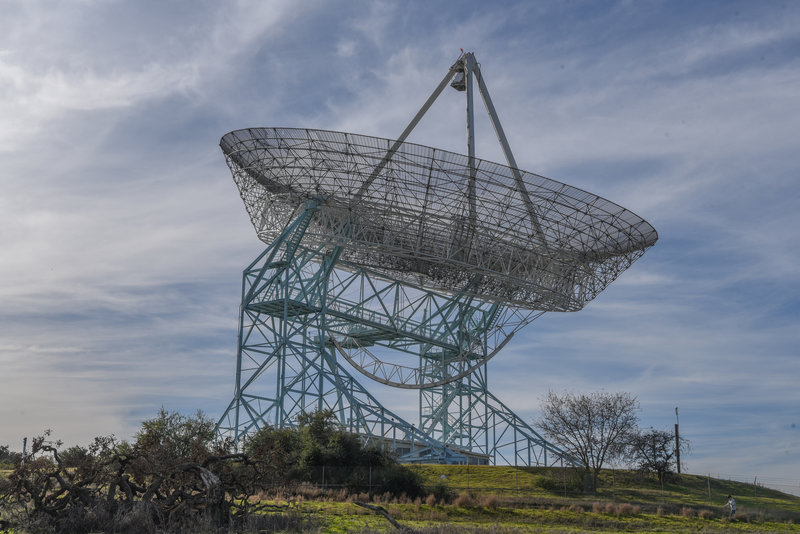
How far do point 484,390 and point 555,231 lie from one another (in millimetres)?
20278

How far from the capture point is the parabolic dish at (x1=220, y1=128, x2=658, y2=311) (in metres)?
37.6

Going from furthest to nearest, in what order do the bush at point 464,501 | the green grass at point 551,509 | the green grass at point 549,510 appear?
1. the bush at point 464,501
2. the green grass at point 549,510
3. the green grass at point 551,509

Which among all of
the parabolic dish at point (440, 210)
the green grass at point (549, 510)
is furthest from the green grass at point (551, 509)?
the parabolic dish at point (440, 210)

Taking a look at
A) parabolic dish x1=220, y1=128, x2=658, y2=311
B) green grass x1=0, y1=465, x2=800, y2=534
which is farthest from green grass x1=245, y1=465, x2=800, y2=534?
parabolic dish x1=220, y1=128, x2=658, y2=311

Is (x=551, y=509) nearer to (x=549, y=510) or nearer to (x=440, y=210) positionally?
(x=549, y=510)

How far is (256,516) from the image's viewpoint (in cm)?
1872

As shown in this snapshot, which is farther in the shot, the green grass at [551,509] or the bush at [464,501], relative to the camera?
the bush at [464,501]

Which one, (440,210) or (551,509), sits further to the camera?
(440,210)

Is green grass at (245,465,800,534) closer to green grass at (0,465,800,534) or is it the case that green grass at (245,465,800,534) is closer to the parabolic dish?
green grass at (0,465,800,534)

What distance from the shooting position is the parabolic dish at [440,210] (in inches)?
1479

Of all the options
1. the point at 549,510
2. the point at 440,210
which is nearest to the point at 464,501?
the point at 549,510

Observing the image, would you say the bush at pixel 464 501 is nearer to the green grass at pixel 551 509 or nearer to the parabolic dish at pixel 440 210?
the green grass at pixel 551 509

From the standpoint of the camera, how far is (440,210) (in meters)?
40.3

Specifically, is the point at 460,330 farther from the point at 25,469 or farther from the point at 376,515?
the point at 25,469
